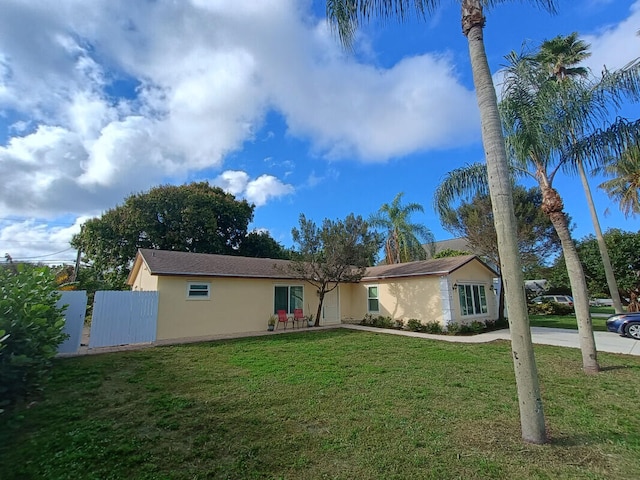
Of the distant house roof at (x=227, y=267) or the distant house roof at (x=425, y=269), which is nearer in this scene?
the distant house roof at (x=227, y=267)

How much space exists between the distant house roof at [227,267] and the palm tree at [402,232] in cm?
679

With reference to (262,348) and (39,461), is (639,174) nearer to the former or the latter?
(262,348)

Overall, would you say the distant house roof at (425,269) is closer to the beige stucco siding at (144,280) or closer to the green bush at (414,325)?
the green bush at (414,325)

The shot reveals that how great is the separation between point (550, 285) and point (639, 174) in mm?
15671

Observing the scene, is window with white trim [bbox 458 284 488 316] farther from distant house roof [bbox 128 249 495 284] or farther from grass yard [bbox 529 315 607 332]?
grass yard [bbox 529 315 607 332]

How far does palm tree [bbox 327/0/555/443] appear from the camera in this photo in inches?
144

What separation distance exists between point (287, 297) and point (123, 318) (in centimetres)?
727

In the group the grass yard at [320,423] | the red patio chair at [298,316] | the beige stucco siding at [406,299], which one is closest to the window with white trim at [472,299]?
the beige stucco siding at [406,299]

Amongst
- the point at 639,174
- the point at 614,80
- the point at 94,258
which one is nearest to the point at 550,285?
the point at 639,174

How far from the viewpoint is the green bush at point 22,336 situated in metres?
4.18

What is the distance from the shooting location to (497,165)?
4164 mm

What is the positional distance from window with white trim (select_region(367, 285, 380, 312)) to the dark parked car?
380 inches

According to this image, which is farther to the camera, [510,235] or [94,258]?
[94,258]

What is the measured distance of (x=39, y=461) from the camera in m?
3.31
